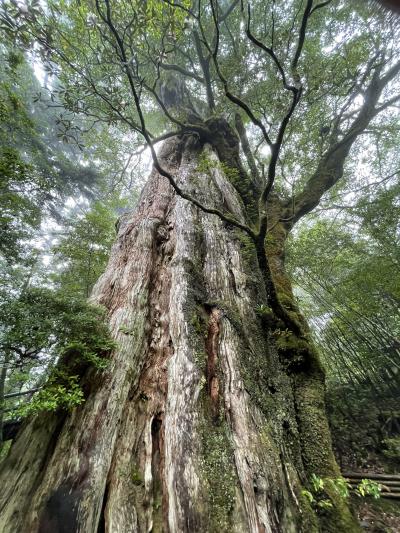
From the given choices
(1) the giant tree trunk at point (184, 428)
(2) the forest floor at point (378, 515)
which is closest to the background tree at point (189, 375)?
(1) the giant tree trunk at point (184, 428)

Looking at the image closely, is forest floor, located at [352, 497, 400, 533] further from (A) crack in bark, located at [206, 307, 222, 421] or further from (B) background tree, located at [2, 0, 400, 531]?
(A) crack in bark, located at [206, 307, 222, 421]

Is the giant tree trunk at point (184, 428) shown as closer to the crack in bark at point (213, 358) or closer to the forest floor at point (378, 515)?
the crack in bark at point (213, 358)

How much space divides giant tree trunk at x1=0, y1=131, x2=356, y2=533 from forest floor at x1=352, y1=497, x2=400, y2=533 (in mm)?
499

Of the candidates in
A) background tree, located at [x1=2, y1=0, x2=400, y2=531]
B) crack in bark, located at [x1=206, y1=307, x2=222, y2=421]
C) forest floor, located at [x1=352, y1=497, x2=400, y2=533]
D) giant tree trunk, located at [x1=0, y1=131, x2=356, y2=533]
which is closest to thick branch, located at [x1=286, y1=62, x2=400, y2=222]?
background tree, located at [x1=2, y1=0, x2=400, y2=531]

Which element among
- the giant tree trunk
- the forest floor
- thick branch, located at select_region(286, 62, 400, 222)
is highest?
thick branch, located at select_region(286, 62, 400, 222)

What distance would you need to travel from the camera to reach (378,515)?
1.97 m

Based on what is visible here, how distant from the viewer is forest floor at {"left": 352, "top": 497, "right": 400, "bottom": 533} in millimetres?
1839

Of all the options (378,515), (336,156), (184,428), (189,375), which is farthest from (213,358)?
(336,156)

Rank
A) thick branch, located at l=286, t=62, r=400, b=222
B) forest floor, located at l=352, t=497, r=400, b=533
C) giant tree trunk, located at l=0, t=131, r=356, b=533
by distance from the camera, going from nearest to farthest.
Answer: giant tree trunk, located at l=0, t=131, r=356, b=533, forest floor, located at l=352, t=497, r=400, b=533, thick branch, located at l=286, t=62, r=400, b=222

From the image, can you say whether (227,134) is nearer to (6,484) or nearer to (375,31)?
(375,31)

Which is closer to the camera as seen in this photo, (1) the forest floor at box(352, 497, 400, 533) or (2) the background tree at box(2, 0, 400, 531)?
(2) the background tree at box(2, 0, 400, 531)

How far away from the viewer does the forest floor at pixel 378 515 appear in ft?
6.03

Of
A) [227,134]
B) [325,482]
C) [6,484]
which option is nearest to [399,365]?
[325,482]

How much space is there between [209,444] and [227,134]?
257 inches
